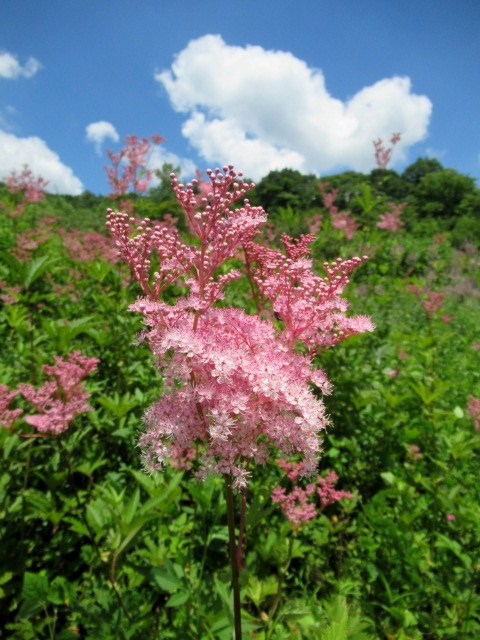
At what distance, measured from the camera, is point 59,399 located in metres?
2.23

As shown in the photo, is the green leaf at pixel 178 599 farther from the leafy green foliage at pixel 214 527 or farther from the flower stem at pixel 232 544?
the flower stem at pixel 232 544

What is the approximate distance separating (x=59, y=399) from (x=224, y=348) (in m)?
1.47

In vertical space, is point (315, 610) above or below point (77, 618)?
above

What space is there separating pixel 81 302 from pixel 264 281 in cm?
406

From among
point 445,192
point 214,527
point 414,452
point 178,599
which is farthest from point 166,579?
point 445,192

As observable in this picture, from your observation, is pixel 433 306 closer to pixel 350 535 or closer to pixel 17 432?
pixel 350 535

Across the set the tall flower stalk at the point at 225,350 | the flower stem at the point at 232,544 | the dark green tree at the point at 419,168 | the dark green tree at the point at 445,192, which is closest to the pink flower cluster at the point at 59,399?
the tall flower stalk at the point at 225,350

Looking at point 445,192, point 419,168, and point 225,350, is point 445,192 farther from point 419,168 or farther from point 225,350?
point 225,350

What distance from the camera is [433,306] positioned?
4.84m

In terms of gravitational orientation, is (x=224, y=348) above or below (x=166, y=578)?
above

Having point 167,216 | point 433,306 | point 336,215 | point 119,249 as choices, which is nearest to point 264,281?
point 119,249

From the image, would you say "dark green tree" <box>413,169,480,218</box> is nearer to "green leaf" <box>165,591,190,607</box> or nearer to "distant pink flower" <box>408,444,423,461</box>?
"distant pink flower" <box>408,444,423,461</box>

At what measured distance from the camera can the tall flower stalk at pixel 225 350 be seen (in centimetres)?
126

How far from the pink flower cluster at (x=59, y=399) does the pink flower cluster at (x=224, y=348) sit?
93cm
